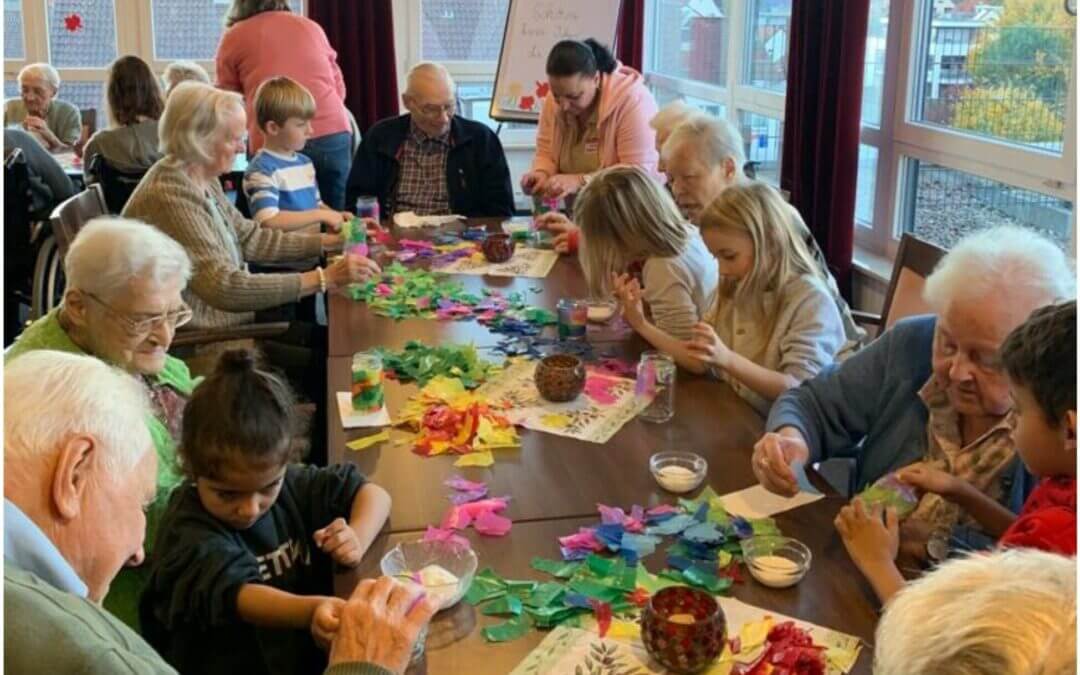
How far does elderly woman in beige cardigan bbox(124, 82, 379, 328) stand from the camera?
9.94ft

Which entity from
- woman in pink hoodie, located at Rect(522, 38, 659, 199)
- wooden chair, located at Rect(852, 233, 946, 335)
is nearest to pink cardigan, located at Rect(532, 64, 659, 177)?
woman in pink hoodie, located at Rect(522, 38, 659, 199)

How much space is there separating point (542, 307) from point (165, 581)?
1.57 metres

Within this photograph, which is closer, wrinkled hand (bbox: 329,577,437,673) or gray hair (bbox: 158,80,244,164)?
wrinkled hand (bbox: 329,577,437,673)

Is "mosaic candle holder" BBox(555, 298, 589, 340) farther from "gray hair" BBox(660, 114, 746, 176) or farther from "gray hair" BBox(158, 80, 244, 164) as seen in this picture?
"gray hair" BBox(158, 80, 244, 164)

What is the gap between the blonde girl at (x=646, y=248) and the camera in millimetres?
2742

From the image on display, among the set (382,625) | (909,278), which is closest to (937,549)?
(382,625)

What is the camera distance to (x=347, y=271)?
322cm

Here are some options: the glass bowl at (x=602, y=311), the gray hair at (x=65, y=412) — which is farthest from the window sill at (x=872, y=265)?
the gray hair at (x=65, y=412)

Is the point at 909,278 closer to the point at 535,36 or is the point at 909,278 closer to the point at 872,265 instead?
the point at 872,265

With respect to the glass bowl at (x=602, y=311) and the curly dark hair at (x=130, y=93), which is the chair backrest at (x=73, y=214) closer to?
the glass bowl at (x=602, y=311)

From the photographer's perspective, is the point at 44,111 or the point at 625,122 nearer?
the point at 625,122

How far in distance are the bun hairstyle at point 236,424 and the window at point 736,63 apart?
3.78 metres

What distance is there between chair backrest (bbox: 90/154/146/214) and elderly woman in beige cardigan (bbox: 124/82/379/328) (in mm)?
1654

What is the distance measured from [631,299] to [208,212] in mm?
1322
